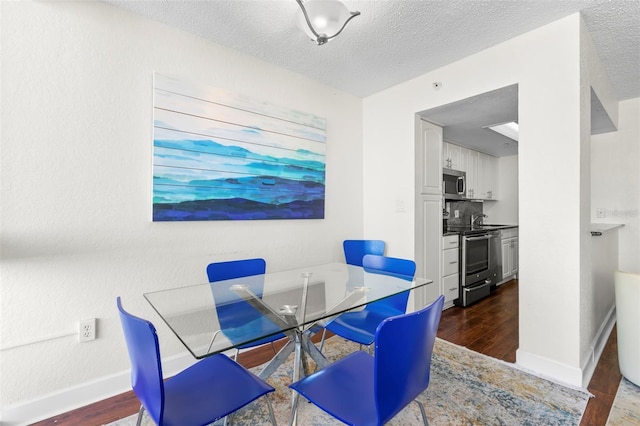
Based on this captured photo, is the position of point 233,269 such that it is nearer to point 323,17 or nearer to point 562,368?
point 323,17

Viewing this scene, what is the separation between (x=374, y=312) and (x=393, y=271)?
32 centimetres

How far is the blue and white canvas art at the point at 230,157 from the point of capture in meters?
2.08

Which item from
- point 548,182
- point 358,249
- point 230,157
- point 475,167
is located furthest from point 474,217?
point 230,157

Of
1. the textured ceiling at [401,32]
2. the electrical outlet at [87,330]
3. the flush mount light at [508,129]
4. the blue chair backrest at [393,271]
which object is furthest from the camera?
the flush mount light at [508,129]

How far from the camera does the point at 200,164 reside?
7.23 feet

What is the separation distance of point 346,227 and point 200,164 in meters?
1.64

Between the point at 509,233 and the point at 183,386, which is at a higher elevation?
the point at 509,233

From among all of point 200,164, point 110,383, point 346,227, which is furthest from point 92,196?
point 346,227

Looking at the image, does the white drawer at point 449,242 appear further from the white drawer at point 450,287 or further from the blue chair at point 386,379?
the blue chair at point 386,379

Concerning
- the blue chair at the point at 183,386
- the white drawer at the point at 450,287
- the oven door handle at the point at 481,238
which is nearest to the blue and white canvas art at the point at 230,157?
the blue chair at the point at 183,386

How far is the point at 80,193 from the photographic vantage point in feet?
5.86

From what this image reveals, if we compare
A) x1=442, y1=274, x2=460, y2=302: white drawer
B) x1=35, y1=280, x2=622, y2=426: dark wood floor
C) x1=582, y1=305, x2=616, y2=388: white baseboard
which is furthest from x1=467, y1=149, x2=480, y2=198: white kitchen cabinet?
x1=582, y1=305, x2=616, y2=388: white baseboard

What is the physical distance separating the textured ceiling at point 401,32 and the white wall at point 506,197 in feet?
7.89

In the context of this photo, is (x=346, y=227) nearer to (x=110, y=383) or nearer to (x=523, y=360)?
(x=523, y=360)
